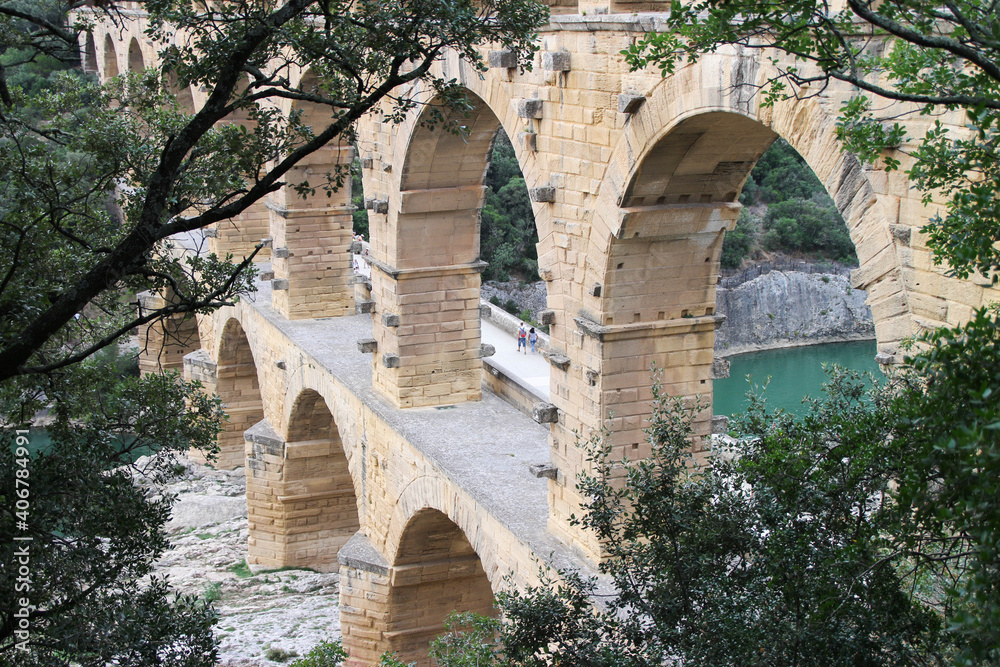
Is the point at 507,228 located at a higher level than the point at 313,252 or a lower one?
higher

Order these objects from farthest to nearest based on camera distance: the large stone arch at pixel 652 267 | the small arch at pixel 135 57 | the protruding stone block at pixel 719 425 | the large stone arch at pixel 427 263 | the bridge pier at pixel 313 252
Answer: the small arch at pixel 135 57, the bridge pier at pixel 313 252, the large stone arch at pixel 427 263, the protruding stone block at pixel 719 425, the large stone arch at pixel 652 267

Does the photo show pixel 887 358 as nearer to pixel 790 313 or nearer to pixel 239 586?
pixel 239 586

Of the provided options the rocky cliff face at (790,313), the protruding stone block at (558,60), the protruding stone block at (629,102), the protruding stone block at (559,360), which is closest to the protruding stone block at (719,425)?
the protruding stone block at (559,360)

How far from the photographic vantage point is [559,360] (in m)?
8.78

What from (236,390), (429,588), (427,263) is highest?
(236,390)

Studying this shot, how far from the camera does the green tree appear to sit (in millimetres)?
5207

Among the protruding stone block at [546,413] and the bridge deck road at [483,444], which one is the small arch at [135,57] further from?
the protruding stone block at [546,413]

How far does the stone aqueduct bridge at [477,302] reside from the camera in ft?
21.4

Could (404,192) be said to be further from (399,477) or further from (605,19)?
(605,19)

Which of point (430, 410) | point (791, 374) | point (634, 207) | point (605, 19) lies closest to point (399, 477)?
point (430, 410)

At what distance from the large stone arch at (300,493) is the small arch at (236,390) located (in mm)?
4330

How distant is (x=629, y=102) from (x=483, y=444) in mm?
4532

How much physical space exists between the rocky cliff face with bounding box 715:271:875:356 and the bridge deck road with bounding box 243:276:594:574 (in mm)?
22403

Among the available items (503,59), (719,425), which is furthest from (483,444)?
(503,59)
